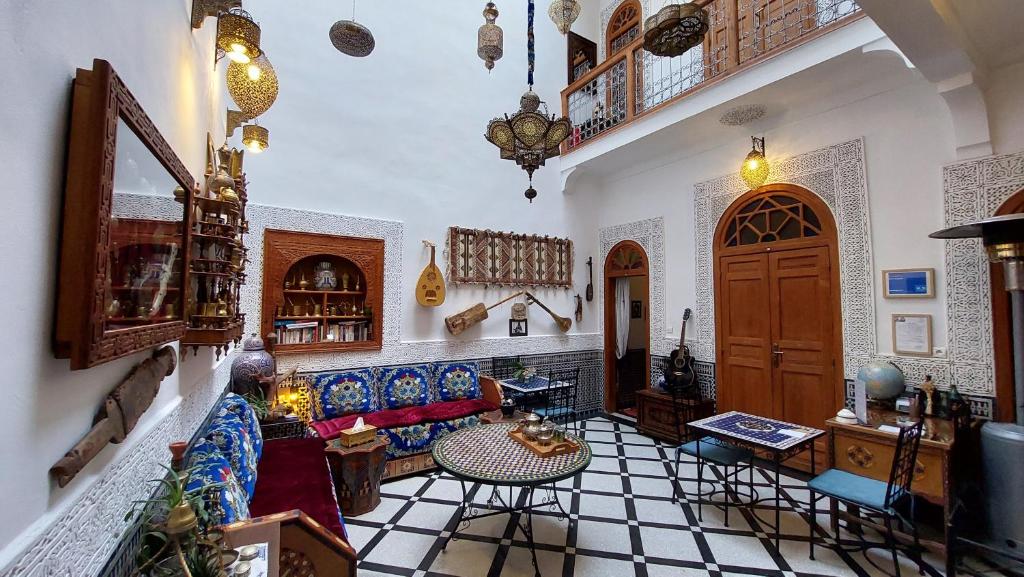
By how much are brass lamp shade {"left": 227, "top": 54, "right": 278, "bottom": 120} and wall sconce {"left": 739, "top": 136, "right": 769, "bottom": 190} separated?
430 cm

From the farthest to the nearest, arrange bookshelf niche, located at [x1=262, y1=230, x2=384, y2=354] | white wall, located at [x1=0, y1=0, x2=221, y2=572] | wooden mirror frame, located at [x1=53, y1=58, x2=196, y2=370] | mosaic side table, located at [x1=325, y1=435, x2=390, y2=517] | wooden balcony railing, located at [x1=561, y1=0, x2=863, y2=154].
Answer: bookshelf niche, located at [x1=262, y1=230, x2=384, y2=354] → wooden balcony railing, located at [x1=561, y1=0, x2=863, y2=154] → mosaic side table, located at [x1=325, y1=435, x2=390, y2=517] → wooden mirror frame, located at [x1=53, y1=58, x2=196, y2=370] → white wall, located at [x1=0, y1=0, x2=221, y2=572]

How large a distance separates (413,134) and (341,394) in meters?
3.08

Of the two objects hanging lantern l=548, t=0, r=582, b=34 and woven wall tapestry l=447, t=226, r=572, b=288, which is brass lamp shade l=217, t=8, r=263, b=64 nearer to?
hanging lantern l=548, t=0, r=582, b=34

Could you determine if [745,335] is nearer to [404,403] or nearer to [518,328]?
[518,328]

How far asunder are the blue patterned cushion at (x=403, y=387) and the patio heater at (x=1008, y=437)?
4398 millimetres

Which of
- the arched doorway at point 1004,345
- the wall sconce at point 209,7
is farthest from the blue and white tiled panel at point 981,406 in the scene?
the wall sconce at point 209,7

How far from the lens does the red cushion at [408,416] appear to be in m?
3.78

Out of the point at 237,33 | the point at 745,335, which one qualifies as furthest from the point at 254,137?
the point at 745,335

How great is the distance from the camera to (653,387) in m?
5.31

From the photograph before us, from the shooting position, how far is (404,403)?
446 cm

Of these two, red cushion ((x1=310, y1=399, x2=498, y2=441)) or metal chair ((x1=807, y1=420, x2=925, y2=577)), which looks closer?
metal chair ((x1=807, y1=420, x2=925, y2=577))

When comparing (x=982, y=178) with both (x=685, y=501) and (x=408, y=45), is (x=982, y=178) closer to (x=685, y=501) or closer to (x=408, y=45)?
(x=685, y=501)

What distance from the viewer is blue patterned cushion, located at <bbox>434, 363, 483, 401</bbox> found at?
477 cm

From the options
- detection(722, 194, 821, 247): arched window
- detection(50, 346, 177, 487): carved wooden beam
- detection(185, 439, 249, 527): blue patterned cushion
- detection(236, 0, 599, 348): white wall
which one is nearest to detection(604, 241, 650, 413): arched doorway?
detection(236, 0, 599, 348): white wall
